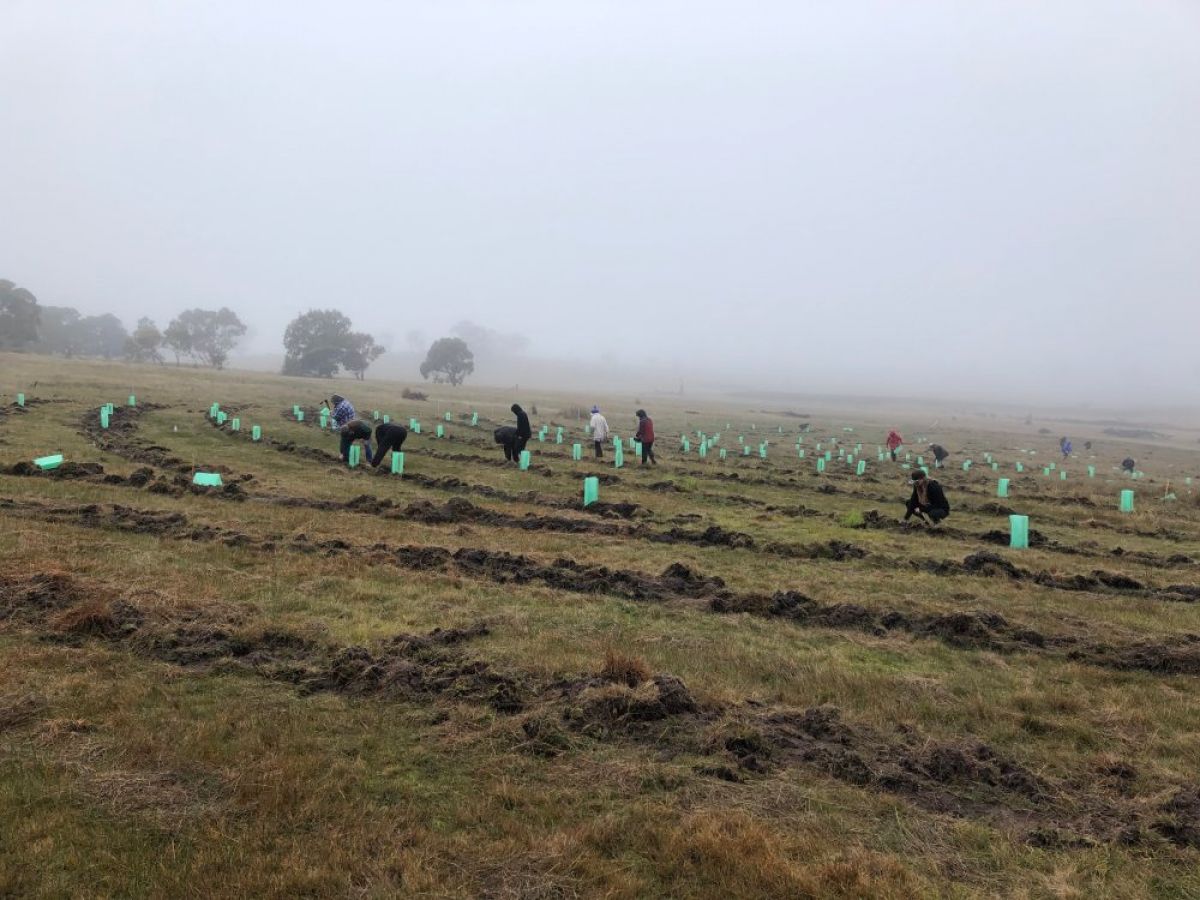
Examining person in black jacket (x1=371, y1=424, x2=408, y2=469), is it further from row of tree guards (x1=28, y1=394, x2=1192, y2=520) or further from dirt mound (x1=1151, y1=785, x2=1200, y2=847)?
dirt mound (x1=1151, y1=785, x2=1200, y2=847)

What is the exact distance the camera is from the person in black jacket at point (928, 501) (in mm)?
16906

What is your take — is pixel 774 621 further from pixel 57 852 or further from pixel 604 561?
pixel 57 852

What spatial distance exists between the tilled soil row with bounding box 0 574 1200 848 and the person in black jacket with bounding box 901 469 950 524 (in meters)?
11.4

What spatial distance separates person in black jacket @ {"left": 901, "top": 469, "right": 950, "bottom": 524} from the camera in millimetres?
16906

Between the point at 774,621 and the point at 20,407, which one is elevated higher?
the point at 20,407

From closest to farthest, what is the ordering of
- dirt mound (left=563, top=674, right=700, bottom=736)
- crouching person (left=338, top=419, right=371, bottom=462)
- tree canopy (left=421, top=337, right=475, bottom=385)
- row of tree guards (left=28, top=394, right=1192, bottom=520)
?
dirt mound (left=563, top=674, right=700, bottom=736) < row of tree guards (left=28, top=394, right=1192, bottom=520) < crouching person (left=338, top=419, right=371, bottom=462) < tree canopy (left=421, top=337, right=475, bottom=385)

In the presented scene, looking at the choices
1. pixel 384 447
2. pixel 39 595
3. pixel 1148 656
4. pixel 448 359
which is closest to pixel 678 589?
pixel 1148 656

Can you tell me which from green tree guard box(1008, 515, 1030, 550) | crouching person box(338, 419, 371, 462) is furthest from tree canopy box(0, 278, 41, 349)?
green tree guard box(1008, 515, 1030, 550)

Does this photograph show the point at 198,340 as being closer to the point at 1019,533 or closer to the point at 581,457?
the point at 581,457

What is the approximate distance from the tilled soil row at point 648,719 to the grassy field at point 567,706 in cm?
3

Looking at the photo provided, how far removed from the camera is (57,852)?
4.34 m

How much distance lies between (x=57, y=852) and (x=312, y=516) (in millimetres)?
9975

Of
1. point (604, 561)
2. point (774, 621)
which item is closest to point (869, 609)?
point (774, 621)

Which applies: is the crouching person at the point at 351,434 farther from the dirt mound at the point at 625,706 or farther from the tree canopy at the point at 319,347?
the tree canopy at the point at 319,347
